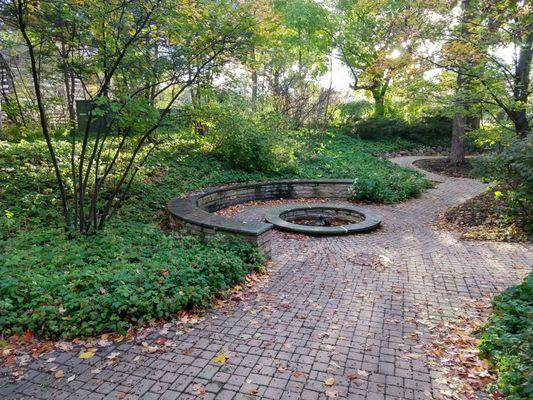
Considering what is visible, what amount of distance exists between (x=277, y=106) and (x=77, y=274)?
1280 cm

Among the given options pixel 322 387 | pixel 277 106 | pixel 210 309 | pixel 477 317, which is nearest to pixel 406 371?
pixel 322 387

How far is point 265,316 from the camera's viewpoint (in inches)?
143

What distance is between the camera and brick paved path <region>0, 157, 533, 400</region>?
2506mm

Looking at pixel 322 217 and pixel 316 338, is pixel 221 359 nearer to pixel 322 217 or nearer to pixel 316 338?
pixel 316 338

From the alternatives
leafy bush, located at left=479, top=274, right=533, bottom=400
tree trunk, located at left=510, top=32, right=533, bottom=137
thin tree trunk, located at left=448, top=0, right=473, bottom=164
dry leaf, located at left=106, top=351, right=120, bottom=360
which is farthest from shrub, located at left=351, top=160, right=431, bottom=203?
dry leaf, located at left=106, top=351, right=120, bottom=360

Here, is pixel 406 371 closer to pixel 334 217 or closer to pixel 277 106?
pixel 334 217

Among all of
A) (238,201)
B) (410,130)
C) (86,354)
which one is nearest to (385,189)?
(238,201)

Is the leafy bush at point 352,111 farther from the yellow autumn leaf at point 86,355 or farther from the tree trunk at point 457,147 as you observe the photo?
the yellow autumn leaf at point 86,355

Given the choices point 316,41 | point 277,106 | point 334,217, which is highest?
point 316,41

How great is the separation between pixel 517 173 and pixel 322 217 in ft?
12.3

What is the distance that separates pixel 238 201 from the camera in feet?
31.4

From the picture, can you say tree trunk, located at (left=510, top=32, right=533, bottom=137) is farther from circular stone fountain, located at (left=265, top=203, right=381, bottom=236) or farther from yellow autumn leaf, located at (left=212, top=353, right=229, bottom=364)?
yellow autumn leaf, located at (left=212, top=353, right=229, bottom=364)

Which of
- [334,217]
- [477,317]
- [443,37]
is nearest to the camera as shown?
[477,317]

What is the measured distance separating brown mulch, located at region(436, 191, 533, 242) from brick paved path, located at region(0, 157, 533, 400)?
2.42 ft
